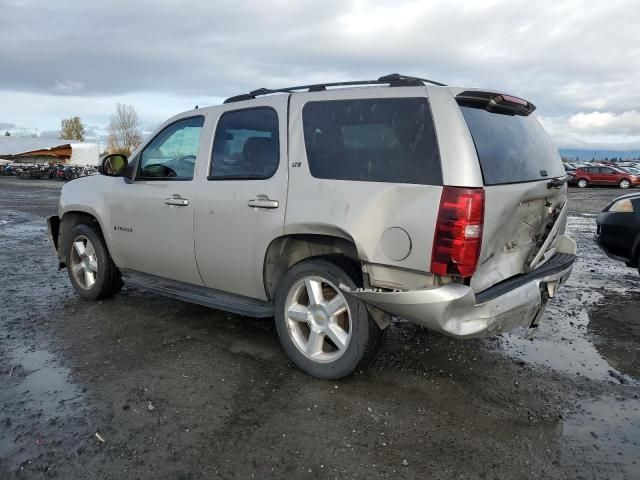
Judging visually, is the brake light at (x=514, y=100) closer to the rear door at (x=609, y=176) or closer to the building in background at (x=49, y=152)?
the rear door at (x=609, y=176)

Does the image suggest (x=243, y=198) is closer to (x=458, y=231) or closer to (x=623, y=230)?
(x=458, y=231)

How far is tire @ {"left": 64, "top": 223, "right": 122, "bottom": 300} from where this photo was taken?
5.14 metres

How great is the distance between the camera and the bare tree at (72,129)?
10625 cm

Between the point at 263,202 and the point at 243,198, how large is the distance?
22cm

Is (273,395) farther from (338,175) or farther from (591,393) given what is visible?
(591,393)

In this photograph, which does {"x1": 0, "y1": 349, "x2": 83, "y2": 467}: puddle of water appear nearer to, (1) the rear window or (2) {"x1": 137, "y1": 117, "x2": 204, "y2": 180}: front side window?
(2) {"x1": 137, "y1": 117, "x2": 204, "y2": 180}: front side window

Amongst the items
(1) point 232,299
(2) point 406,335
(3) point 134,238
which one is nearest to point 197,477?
(1) point 232,299

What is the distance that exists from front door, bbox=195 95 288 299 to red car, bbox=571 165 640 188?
3416 cm

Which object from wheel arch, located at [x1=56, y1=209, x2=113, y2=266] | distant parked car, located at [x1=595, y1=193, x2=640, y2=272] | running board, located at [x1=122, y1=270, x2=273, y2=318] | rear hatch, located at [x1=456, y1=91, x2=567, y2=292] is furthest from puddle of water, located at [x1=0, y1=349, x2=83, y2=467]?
distant parked car, located at [x1=595, y1=193, x2=640, y2=272]

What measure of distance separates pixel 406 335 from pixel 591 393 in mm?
1475

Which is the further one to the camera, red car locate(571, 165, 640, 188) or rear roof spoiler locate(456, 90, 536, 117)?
red car locate(571, 165, 640, 188)

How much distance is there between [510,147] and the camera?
3322 millimetres

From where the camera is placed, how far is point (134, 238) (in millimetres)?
4668

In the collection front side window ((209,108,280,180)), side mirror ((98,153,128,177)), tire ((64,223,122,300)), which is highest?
front side window ((209,108,280,180))
